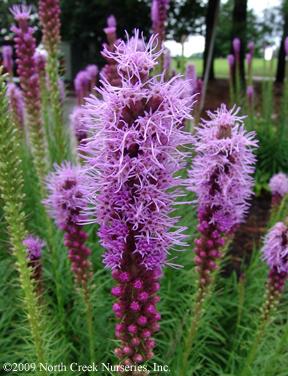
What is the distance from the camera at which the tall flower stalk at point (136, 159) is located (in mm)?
1246

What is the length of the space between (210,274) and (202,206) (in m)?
0.42

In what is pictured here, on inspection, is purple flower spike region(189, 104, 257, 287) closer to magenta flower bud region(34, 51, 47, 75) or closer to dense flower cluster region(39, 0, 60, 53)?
dense flower cluster region(39, 0, 60, 53)

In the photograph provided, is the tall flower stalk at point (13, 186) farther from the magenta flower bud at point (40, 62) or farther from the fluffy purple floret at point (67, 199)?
the magenta flower bud at point (40, 62)

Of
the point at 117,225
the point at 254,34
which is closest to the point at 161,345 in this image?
the point at 117,225

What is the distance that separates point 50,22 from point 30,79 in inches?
21.2

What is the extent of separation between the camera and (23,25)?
10.3 ft

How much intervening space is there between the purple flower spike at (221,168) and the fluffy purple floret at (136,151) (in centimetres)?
48

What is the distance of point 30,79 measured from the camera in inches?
125

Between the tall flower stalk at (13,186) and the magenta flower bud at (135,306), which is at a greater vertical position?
the tall flower stalk at (13,186)

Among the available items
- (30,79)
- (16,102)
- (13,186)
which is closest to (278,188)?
(30,79)

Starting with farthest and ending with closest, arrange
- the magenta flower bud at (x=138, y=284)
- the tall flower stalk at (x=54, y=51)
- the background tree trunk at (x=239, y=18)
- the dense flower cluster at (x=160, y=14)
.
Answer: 1. the background tree trunk at (x=239, y=18)
2. the dense flower cluster at (x=160, y=14)
3. the tall flower stalk at (x=54, y=51)
4. the magenta flower bud at (x=138, y=284)

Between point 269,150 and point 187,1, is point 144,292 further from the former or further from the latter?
point 187,1

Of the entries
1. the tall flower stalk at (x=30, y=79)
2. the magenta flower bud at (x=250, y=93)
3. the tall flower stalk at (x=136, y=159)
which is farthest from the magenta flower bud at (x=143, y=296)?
the magenta flower bud at (x=250, y=93)

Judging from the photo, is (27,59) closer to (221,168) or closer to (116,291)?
(221,168)
